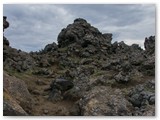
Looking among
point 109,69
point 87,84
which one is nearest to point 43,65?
point 109,69

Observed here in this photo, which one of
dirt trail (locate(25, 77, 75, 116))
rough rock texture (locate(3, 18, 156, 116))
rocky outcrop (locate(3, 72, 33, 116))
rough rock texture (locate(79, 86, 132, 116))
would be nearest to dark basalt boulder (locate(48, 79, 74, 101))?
rough rock texture (locate(3, 18, 156, 116))

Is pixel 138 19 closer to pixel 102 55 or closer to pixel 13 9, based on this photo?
pixel 13 9

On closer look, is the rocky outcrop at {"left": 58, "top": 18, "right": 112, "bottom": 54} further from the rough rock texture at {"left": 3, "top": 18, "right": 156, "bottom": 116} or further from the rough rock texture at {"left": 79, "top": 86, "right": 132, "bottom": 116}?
the rough rock texture at {"left": 79, "top": 86, "right": 132, "bottom": 116}

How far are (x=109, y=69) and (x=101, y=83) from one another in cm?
230

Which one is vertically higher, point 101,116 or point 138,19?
point 138,19

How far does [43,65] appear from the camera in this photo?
688 inches

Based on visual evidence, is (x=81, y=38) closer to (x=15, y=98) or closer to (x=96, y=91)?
(x=96, y=91)

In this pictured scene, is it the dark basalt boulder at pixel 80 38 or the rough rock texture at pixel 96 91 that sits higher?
the dark basalt boulder at pixel 80 38

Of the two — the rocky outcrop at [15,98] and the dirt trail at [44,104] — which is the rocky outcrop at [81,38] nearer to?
the dirt trail at [44,104]

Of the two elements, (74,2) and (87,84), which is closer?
(74,2)

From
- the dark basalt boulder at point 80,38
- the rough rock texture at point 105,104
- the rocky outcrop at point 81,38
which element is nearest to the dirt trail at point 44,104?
the rough rock texture at point 105,104

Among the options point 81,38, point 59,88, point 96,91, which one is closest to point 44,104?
point 59,88

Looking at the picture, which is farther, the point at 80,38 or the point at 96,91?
the point at 80,38

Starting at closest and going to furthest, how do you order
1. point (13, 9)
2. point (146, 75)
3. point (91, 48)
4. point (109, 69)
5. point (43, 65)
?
point (13, 9), point (146, 75), point (109, 69), point (43, 65), point (91, 48)
